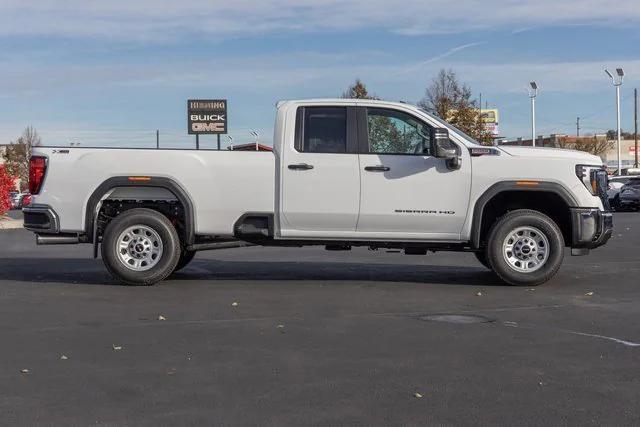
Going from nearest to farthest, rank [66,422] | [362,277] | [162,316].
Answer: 1. [66,422]
2. [162,316]
3. [362,277]

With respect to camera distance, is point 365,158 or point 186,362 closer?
point 186,362

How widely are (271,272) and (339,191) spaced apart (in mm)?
2421

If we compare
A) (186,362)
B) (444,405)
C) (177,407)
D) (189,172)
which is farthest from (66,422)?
(189,172)

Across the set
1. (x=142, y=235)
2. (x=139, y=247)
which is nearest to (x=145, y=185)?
(x=142, y=235)

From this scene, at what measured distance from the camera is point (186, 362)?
241 inches

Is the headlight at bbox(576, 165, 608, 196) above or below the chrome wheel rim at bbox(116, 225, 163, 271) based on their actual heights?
above

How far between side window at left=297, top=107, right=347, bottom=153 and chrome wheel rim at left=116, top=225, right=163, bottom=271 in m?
2.15

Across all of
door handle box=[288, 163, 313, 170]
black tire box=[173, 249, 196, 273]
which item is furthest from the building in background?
door handle box=[288, 163, 313, 170]

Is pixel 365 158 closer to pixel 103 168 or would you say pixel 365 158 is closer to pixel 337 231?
pixel 337 231

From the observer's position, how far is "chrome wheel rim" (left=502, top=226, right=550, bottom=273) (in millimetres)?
10102

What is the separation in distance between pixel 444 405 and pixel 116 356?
8.73ft

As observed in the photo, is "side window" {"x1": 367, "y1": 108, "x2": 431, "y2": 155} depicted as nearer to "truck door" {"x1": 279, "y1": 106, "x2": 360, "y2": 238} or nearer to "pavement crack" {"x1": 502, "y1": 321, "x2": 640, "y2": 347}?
"truck door" {"x1": 279, "y1": 106, "x2": 360, "y2": 238}

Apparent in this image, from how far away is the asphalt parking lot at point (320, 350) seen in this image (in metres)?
4.94

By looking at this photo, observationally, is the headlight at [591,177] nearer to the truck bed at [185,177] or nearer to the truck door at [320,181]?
the truck door at [320,181]
